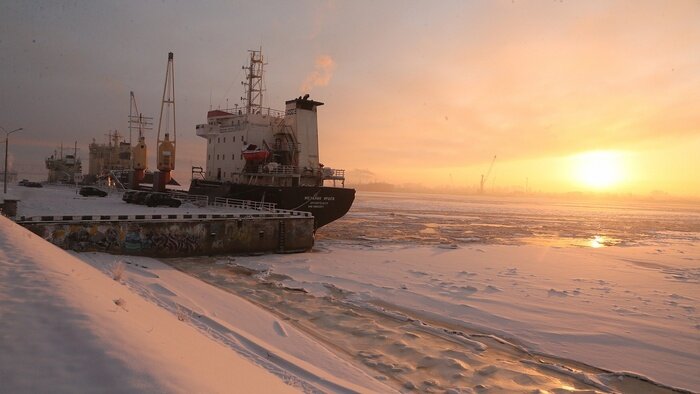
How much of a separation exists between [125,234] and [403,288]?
13.8 m

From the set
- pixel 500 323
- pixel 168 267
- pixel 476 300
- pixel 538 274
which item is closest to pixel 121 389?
pixel 500 323

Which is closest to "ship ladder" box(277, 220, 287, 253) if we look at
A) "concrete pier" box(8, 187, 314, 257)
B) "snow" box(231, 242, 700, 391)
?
"concrete pier" box(8, 187, 314, 257)

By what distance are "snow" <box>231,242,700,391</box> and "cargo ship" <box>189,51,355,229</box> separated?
6.61 meters

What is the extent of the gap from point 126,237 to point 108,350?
732 inches

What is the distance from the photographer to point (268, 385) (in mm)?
5469

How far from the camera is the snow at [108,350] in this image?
3.64 metres

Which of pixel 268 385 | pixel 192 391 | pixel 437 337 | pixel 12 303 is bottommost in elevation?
pixel 437 337

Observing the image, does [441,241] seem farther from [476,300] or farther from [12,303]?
[12,303]

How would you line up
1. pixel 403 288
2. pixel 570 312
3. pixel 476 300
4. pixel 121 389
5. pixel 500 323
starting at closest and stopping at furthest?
1. pixel 121 389
2. pixel 500 323
3. pixel 570 312
4. pixel 476 300
5. pixel 403 288

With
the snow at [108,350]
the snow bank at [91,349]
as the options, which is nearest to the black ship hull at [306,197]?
the snow at [108,350]

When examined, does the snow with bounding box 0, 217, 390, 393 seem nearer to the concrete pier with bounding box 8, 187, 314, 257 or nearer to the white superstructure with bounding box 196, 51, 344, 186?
the concrete pier with bounding box 8, 187, 314, 257

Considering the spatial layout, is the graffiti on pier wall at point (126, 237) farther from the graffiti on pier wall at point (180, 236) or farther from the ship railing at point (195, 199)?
the ship railing at point (195, 199)

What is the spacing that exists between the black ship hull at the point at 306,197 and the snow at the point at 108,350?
22.4m

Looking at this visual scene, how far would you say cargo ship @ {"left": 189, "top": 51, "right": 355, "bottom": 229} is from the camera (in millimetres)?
32656
